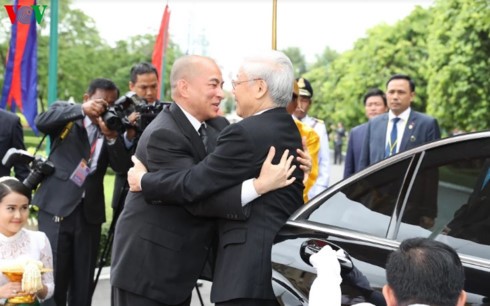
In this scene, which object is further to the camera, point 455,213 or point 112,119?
point 112,119

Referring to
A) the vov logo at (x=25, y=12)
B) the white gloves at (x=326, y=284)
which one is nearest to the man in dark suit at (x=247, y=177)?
the white gloves at (x=326, y=284)

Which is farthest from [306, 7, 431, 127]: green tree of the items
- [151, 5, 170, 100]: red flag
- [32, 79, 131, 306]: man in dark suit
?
[32, 79, 131, 306]: man in dark suit

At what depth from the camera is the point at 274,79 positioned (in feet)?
8.87

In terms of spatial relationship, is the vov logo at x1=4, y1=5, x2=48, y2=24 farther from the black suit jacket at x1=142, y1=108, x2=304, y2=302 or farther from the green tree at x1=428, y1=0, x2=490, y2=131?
the green tree at x1=428, y1=0, x2=490, y2=131

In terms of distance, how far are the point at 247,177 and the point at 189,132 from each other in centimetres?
39

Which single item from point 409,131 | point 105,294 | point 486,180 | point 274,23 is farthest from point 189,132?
point 105,294

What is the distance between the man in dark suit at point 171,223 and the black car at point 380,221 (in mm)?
437

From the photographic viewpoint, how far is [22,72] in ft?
21.5

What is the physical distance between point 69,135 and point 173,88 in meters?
1.71

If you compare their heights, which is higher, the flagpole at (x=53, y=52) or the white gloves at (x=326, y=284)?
the flagpole at (x=53, y=52)

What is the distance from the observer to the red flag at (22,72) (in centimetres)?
642

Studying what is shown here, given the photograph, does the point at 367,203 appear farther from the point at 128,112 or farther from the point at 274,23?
the point at 128,112

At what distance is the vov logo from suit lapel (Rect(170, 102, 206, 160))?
2.81 metres

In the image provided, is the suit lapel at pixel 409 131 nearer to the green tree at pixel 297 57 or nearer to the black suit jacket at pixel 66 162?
the black suit jacket at pixel 66 162
